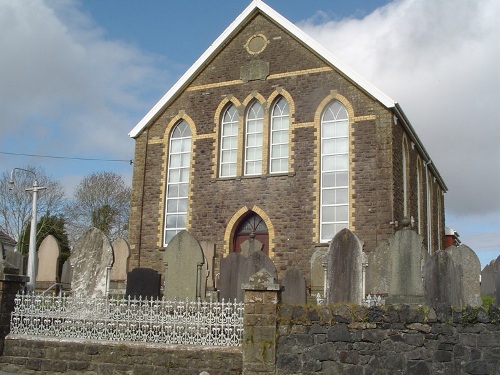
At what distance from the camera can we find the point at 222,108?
2220cm

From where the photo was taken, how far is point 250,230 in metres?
21.2

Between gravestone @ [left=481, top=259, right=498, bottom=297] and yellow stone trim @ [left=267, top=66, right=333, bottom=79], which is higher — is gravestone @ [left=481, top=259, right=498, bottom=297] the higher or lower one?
the lower one

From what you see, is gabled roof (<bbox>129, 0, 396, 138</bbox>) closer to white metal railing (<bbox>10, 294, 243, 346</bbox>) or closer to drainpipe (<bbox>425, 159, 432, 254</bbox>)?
drainpipe (<bbox>425, 159, 432, 254</bbox>)

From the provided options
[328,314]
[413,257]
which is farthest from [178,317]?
[413,257]

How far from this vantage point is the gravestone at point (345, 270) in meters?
11.7

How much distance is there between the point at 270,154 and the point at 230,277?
8839mm

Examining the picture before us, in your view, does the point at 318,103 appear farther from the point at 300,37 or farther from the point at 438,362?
the point at 438,362

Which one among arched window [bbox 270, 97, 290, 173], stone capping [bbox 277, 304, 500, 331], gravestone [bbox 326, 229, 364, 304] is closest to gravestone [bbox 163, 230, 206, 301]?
gravestone [bbox 326, 229, 364, 304]

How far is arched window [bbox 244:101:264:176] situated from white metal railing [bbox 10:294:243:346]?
10.2 m

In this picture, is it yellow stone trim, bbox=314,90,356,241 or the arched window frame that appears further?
the arched window frame

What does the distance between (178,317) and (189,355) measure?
0.72 meters

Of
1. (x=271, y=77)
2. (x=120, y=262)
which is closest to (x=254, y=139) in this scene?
(x=271, y=77)

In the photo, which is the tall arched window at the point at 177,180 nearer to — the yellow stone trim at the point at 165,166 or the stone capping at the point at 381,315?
the yellow stone trim at the point at 165,166

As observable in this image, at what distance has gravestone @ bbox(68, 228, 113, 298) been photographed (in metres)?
12.4
